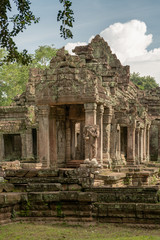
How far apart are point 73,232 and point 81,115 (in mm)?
8728

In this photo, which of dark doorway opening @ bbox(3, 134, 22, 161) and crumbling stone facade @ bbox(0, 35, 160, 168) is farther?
dark doorway opening @ bbox(3, 134, 22, 161)

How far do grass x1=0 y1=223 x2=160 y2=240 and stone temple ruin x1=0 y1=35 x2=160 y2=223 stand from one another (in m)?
0.36

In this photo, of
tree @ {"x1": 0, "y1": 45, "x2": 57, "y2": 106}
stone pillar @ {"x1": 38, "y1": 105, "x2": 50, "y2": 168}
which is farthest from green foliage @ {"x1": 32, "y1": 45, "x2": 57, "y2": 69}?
stone pillar @ {"x1": 38, "y1": 105, "x2": 50, "y2": 168}

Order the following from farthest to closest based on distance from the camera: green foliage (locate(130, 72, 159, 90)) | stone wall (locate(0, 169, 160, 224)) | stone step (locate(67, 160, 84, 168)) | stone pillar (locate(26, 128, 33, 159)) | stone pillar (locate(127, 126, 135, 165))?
1. green foliage (locate(130, 72, 159, 90))
2. stone pillar (locate(26, 128, 33, 159))
3. stone pillar (locate(127, 126, 135, 165))
4. stone step (locate(67, 160, 84, 168))
5. stone wall (locate(0, 169, 160, 224))

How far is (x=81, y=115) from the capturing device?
48.3 ft

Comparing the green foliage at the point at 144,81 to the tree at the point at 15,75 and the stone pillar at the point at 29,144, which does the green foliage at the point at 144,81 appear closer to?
the tree at the point at 15,75

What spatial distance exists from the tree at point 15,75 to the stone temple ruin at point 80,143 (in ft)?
45.0

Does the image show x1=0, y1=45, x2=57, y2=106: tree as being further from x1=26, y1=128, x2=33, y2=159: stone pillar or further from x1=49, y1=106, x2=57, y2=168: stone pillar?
x1=49, y1=106, x2=57, y2=168: stone pillar

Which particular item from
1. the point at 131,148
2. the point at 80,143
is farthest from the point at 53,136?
the point at 131,148

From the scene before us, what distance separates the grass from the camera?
5884 millimetres

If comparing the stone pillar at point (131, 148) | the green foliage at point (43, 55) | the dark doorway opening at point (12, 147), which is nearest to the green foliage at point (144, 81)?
the green foliage at point (43, 55)

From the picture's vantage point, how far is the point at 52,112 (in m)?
13.9

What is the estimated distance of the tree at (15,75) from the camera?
37.2 meters

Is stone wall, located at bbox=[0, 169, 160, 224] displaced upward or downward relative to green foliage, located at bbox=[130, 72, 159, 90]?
downward
